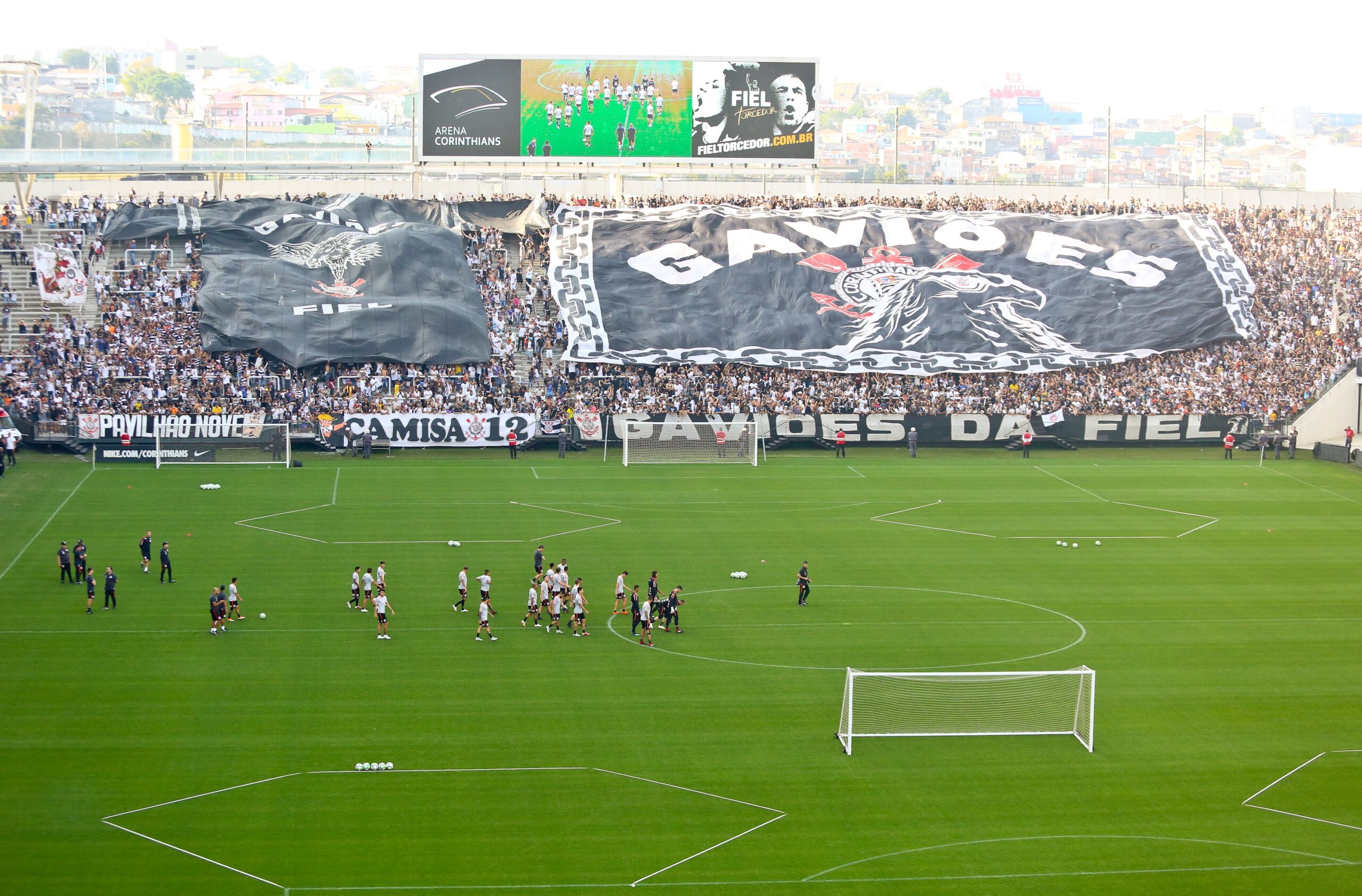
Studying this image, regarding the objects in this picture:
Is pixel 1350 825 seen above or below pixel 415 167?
below

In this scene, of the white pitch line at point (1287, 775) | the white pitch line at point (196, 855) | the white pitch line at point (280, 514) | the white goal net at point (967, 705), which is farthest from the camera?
the white pitch line at point (280, 514)

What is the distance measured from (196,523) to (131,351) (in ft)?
56.4

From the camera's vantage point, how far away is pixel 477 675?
27844 millimetres

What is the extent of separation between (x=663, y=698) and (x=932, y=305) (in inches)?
1535

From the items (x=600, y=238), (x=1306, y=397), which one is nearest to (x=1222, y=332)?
(x=1306, y=397)

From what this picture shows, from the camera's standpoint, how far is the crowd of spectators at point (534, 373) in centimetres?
5303

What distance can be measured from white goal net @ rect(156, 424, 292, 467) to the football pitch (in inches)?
102

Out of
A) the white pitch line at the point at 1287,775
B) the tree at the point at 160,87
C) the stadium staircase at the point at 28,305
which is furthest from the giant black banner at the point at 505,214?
the tree at the point at 160,87

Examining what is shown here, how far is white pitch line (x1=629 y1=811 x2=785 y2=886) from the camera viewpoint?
1972cm

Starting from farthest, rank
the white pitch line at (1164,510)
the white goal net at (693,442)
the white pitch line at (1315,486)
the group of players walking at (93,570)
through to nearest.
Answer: the white goal net at (693,442)
the white pitch line at (1315,486)
the white pitch line at (1164,510)
the group of players walking at (93,570)

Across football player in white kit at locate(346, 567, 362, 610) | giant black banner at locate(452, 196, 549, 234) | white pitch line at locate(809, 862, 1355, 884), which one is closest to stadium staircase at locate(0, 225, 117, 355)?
giant black banner at locate(452, 196, 549, 234)

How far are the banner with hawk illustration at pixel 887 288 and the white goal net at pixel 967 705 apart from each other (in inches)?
1291

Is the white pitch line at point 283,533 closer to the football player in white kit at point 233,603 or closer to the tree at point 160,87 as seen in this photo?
the football player in white kit at point 233,603

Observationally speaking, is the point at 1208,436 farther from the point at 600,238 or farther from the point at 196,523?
the point at 196,523
